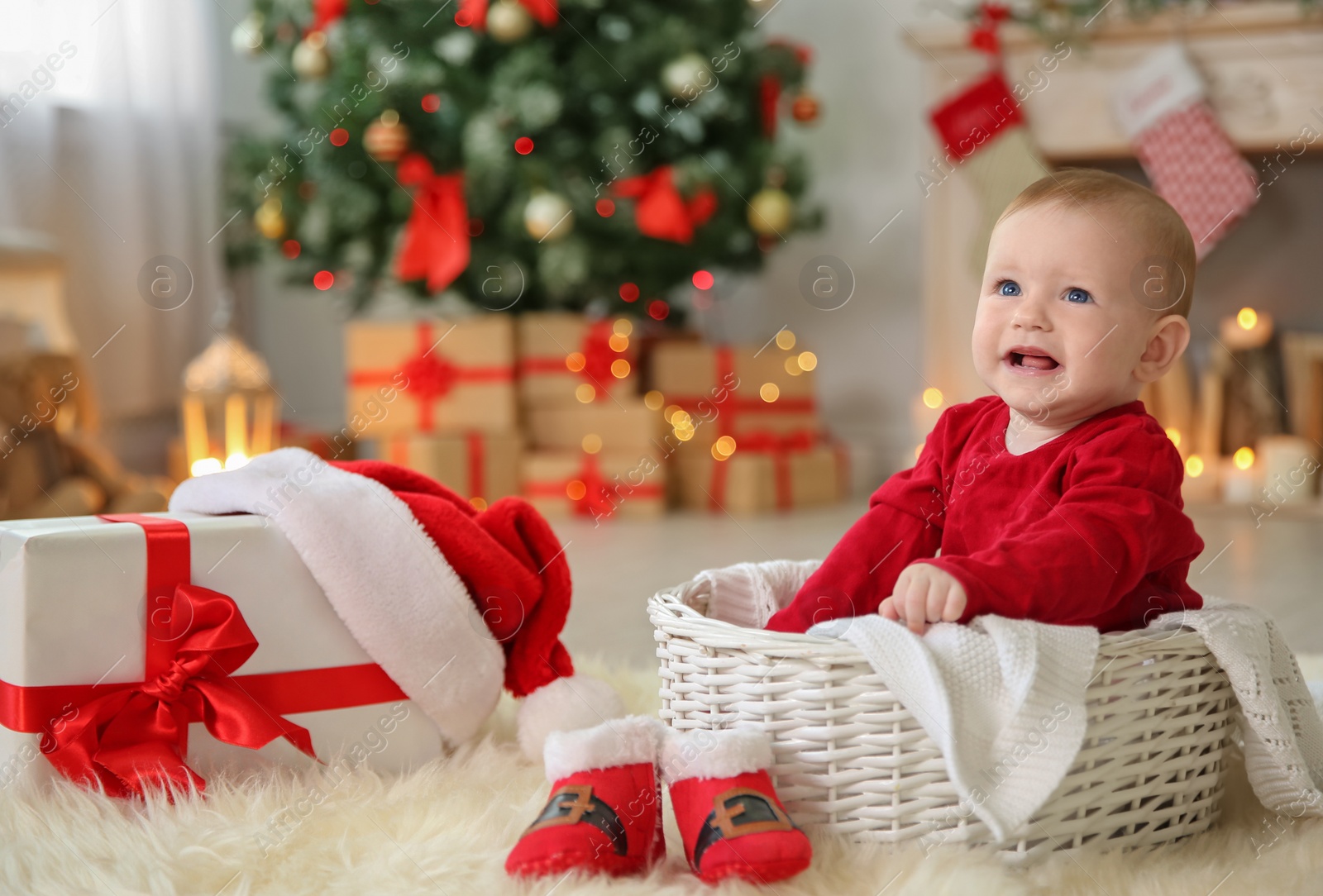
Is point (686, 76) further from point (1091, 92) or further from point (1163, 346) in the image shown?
point (1163, 346)

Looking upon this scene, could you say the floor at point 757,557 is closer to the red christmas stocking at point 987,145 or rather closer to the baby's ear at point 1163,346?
the baby's ear at point 1163,346

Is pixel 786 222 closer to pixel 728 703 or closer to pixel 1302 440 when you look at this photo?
pixel 1302 440

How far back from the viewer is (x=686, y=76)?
2443 mm

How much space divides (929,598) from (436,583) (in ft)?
1.39

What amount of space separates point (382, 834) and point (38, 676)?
0.94ft

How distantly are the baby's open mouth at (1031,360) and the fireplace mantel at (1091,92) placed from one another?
198 cm

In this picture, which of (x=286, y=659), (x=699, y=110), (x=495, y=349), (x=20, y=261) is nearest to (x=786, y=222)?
(x=699, y=110)

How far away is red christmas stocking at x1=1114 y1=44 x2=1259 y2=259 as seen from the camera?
2.74 m

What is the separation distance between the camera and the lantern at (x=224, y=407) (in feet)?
9.26

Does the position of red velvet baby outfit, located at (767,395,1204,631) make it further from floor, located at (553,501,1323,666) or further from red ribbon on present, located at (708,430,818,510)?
red ribbon on present, located at (708,430,818,510)

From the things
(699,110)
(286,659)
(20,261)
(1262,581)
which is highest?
(699,110)

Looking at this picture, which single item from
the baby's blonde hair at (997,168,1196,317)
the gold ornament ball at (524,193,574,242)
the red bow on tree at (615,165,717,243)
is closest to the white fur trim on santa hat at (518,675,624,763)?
the baby's blonde hair at (997,168,1196,317)

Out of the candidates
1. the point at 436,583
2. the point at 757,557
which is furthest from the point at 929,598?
the point at 757,557

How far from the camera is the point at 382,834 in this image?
848mm
